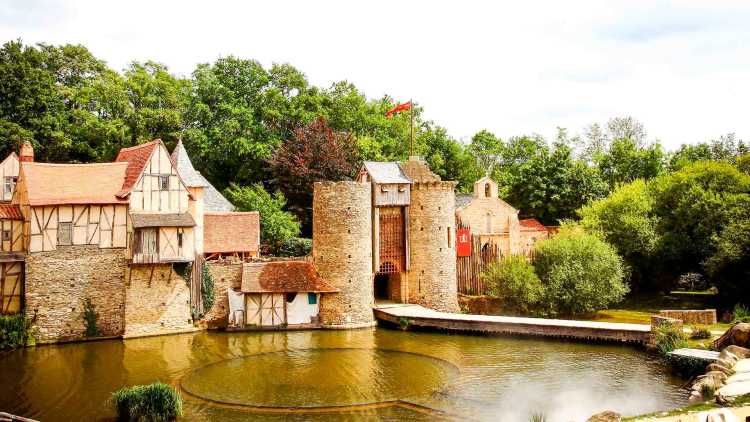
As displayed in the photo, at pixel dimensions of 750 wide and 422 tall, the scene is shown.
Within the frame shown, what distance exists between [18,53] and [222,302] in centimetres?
1770

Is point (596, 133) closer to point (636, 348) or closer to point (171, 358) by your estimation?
point (636, 348)

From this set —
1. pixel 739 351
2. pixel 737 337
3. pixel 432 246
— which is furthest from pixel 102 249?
pixel 737 337

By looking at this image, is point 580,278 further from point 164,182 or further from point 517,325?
point 164,182

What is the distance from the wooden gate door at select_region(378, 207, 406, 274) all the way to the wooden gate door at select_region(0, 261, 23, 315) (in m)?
13.7

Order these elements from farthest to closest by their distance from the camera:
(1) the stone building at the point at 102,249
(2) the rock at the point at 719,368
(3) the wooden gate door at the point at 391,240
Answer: (3) the wooden gate door at the point at 391,240 → (1) the stone building at the point at 102,249 → (2) the rock at the point at 719,368

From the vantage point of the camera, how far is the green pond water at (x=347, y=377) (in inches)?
589

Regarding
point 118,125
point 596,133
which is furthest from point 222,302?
point 596,133

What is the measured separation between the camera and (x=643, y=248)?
2856cm

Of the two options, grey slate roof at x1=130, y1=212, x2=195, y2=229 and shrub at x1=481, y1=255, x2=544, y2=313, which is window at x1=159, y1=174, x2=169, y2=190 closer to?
grey slate roof at x1=130, y1=212, x2=195, y2=229

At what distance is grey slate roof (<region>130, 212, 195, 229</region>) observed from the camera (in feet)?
74.1

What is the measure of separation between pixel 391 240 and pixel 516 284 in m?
5.63

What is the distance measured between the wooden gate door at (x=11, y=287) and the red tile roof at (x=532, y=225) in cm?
2586

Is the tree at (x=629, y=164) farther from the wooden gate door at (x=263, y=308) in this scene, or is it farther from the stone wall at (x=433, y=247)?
the wooden gate door at (x=263, y=308)

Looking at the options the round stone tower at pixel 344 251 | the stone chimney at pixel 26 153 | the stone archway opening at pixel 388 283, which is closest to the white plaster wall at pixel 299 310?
the round stone tower at pixel 344 251
